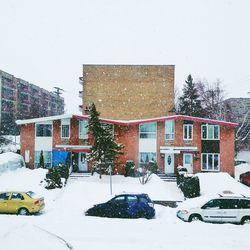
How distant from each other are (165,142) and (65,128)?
33.0 feet

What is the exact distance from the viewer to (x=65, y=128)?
37812 millimetres

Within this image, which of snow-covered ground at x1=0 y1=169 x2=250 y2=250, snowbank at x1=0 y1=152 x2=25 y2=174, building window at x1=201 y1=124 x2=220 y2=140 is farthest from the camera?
building window at x1=201 y1=124 x2=220 y2=140

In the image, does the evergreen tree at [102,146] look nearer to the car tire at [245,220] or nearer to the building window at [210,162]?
the building window at [210,162]

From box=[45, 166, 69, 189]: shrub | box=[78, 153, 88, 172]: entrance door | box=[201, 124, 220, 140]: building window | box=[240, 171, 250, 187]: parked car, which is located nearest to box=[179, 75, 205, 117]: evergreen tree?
box=[201, 124, 220, 140]: building window

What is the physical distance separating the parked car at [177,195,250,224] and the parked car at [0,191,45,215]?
27.0ft

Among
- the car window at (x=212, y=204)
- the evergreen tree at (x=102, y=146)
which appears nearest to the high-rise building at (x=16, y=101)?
the evergreen tree at (x=102, y=146)

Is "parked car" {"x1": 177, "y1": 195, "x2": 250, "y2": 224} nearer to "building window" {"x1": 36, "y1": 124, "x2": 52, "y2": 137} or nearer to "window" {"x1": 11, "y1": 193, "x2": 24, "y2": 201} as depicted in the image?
"window" {"x1": 11, "y1": 193, "x2": 24, "y2": 201}

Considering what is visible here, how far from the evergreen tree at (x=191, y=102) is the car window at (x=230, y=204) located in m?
45.7

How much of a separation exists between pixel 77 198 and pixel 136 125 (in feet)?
44.7

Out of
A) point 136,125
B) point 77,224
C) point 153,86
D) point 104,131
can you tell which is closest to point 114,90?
point 153,86

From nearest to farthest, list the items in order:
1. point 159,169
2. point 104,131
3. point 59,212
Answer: point 59,212 → point 104,131 → point 159,169

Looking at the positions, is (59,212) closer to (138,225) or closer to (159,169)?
(138,225)

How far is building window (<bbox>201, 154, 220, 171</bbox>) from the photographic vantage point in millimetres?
36875

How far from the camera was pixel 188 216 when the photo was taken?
1934cm
